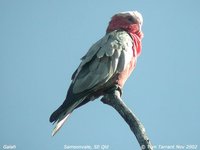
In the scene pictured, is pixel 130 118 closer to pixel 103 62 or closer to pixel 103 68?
pixel 103 68

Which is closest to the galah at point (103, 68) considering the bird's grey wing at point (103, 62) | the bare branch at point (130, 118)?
the bird's grey wing at point (103, 62)

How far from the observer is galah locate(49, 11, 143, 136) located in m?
8.60

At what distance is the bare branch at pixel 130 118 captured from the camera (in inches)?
264

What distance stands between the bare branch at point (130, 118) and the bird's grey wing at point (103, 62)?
558 millimetres

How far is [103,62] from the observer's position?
9172 mm

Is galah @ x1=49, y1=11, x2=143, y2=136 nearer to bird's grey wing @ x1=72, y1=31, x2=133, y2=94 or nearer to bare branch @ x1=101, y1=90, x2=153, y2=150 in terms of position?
bird's grey wing @ x1=72, y1=31, x2=133, y2=94

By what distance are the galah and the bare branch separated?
20.1 inches

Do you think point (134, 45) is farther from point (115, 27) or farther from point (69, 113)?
point (69, 113)

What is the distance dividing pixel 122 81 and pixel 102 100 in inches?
40.3

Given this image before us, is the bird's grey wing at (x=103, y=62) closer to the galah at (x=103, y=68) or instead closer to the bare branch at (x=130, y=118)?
the galah at (x=103, y=68)

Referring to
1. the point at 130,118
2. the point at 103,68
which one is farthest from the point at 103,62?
the point at 130,118

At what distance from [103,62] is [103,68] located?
0.19m

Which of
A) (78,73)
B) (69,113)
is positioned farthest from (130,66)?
Result: (69,113)

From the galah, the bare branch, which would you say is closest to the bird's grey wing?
the galah
